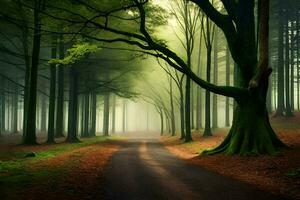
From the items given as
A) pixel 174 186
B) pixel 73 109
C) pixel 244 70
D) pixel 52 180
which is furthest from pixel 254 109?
pixel 73 109

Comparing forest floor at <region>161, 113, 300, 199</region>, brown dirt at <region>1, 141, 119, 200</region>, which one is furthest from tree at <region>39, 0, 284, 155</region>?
brown dirt at <region>1, 141, 119, 200</region>

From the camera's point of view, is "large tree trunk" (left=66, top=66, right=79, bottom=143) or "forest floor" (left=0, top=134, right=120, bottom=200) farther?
"large tree trunk" (left=66, top=66, right=79, bottom=143)

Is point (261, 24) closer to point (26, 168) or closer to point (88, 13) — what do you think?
point (88, 13)

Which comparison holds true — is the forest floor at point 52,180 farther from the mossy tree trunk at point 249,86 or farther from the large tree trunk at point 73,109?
the large tree trunk at point 73,109

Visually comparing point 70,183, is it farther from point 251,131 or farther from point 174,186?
point 251,131

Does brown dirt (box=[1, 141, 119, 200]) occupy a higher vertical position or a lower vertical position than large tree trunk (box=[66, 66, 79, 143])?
lower

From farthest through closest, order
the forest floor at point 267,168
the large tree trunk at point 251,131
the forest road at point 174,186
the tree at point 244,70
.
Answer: the large tree trunk at point 251,131
the tree at point 244,70
the forest floor at point 267,168
the forest road at point 174,186

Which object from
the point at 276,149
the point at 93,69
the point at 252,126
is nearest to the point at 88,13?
the point at 252,126

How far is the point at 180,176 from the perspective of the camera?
13.0m

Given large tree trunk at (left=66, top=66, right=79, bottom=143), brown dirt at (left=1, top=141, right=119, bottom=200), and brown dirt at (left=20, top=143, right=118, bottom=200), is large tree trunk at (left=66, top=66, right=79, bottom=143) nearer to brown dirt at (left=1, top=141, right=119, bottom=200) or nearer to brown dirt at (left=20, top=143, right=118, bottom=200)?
brown dirt at (left=1, top=141, right=119, bottom=200)

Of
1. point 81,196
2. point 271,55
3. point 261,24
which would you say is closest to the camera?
point 81,196

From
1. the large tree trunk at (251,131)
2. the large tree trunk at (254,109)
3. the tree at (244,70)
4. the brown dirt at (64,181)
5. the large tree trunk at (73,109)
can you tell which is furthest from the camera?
the large tree trunk at (73,109)

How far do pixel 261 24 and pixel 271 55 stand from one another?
111 ft

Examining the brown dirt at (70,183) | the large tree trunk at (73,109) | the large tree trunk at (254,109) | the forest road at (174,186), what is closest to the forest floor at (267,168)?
the forest road at (174,186)
